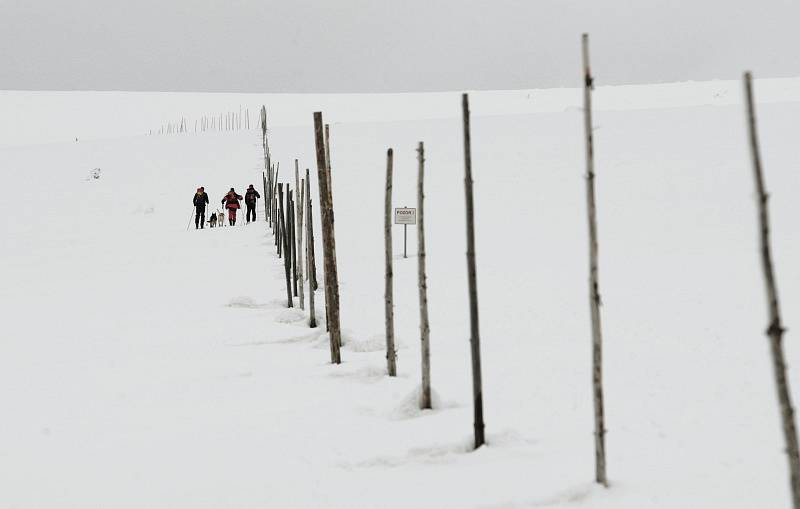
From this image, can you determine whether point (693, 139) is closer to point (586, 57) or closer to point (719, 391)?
point (719, 391)

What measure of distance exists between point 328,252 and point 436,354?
140 centimetres

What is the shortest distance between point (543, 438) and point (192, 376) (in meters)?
3.54

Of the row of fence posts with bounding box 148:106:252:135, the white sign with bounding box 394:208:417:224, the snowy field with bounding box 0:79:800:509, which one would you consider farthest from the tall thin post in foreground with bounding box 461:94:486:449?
the row of fence posts with bounding box 148:106:252:135

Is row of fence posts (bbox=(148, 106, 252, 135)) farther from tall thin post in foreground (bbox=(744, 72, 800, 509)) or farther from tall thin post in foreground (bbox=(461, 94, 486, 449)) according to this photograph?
tall thin post in foreground (bbox=(744, 72, 800, 509))

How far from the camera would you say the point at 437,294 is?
1075 cm

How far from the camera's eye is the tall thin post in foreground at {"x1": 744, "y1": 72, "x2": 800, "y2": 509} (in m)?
2.83

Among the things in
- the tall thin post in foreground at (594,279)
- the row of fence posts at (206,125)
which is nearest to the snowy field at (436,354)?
the tall thin post in foreground at (594,279)

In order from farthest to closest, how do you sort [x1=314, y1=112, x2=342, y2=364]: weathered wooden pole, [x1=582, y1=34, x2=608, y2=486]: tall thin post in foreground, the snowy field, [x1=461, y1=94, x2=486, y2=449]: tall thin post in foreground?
[x1=314, y1=112, x2=342, y2=364]: weathered wooden pole, [x1=461, y1=94, x2=486, y2=449]: tall thin post in foreground, the snowy field, [x1=582, y1=34, x2=608, y2=486]: tall thin post in foreground

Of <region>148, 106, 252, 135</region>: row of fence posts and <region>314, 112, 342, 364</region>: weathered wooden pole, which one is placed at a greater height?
<region>148, 106, 252, 135</region>: row of fence posts

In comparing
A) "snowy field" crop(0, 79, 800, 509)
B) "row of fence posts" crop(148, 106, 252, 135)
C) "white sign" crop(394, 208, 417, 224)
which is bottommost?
"snowy field" crop(0, 79, 800, 509)

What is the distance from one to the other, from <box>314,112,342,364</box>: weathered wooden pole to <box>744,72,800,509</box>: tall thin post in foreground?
15.0ft

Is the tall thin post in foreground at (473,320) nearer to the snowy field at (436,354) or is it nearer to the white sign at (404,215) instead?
the snowy field at (436,354)

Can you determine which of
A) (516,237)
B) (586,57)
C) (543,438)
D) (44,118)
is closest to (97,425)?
(543,438)

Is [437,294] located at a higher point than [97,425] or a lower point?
higher
